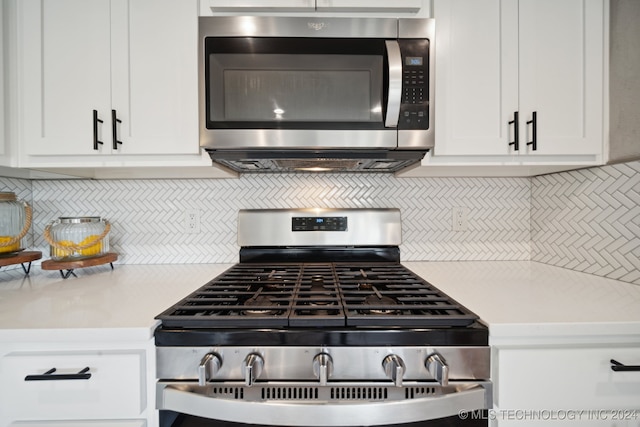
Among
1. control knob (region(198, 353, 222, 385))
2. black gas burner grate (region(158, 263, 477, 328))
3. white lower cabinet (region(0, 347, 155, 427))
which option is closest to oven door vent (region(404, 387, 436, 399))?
black gas burner grate (region(158, 263, 477, 328))

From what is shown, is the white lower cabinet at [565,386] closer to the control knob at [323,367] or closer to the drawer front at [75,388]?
the control knob at [323,367]

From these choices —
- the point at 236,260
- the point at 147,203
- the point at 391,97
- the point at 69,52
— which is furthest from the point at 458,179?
the point at 69,52

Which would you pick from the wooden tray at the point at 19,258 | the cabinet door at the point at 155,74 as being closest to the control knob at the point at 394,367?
the cabinet door at the point at 155,74

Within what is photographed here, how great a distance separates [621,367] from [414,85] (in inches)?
40.8

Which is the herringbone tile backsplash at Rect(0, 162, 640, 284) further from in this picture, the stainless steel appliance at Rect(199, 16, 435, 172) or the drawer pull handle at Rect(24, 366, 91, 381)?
the drawer pull handle at Rect(24, 366, 91, 381)

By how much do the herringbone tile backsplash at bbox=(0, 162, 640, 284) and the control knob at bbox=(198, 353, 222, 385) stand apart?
85cm

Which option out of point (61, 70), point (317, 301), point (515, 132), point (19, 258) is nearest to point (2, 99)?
point (61, 70)

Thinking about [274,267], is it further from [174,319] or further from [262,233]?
[174,319]

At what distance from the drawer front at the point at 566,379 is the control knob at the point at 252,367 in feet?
2.01

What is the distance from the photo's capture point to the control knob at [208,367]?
725 mm

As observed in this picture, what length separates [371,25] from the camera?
43.8 inches

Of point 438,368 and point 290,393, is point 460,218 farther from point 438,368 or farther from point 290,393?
point 290,393

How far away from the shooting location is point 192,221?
1556mm

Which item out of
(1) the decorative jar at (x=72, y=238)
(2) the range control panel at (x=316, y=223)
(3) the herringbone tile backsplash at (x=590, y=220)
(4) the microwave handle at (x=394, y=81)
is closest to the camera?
(4) the microwave handle at (x=394, y=81)
